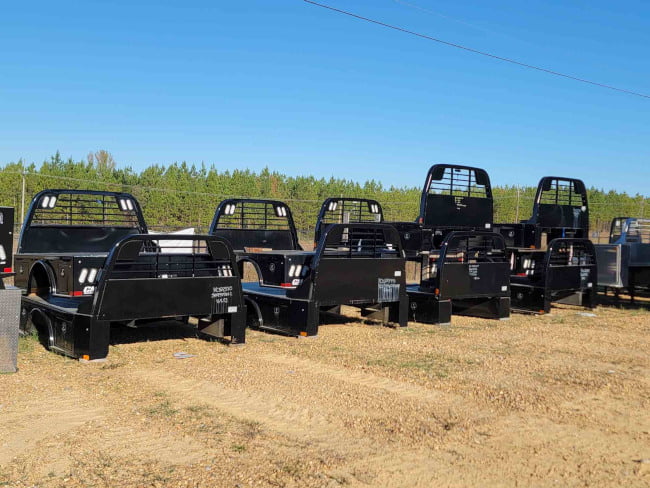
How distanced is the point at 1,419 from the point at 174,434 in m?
1.39

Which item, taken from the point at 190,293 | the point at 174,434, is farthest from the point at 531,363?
the point at 174,434

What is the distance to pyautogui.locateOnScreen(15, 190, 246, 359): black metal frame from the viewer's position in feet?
24.5

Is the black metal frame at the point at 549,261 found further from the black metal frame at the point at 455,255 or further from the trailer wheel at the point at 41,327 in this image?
the trailer wheel at the point at 41,327

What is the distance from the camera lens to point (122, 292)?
24.8 ft

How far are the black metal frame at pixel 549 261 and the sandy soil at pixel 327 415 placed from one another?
3.57 meters

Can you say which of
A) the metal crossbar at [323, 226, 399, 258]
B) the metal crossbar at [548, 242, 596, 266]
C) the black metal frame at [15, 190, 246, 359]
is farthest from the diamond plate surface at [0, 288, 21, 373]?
the metal crossbar at [548, 242, 596, 266]

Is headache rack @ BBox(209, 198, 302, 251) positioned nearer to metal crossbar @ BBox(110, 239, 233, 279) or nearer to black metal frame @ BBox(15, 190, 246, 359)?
black metal frame @ BBox(15, 190, 246, 359)

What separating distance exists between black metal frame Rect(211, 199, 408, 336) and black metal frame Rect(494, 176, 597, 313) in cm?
301

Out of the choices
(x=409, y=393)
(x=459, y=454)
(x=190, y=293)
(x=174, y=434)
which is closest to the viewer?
(x=459, y=454)

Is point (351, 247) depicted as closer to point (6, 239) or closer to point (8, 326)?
point (8, 326)


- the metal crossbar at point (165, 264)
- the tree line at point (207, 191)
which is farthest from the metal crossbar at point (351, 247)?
the tree line at point (207, 191)

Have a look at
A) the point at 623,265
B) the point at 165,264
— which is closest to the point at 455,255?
the point at 623,265

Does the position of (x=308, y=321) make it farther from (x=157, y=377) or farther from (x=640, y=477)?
(x=640, y=477)

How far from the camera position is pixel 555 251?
1316 cm
